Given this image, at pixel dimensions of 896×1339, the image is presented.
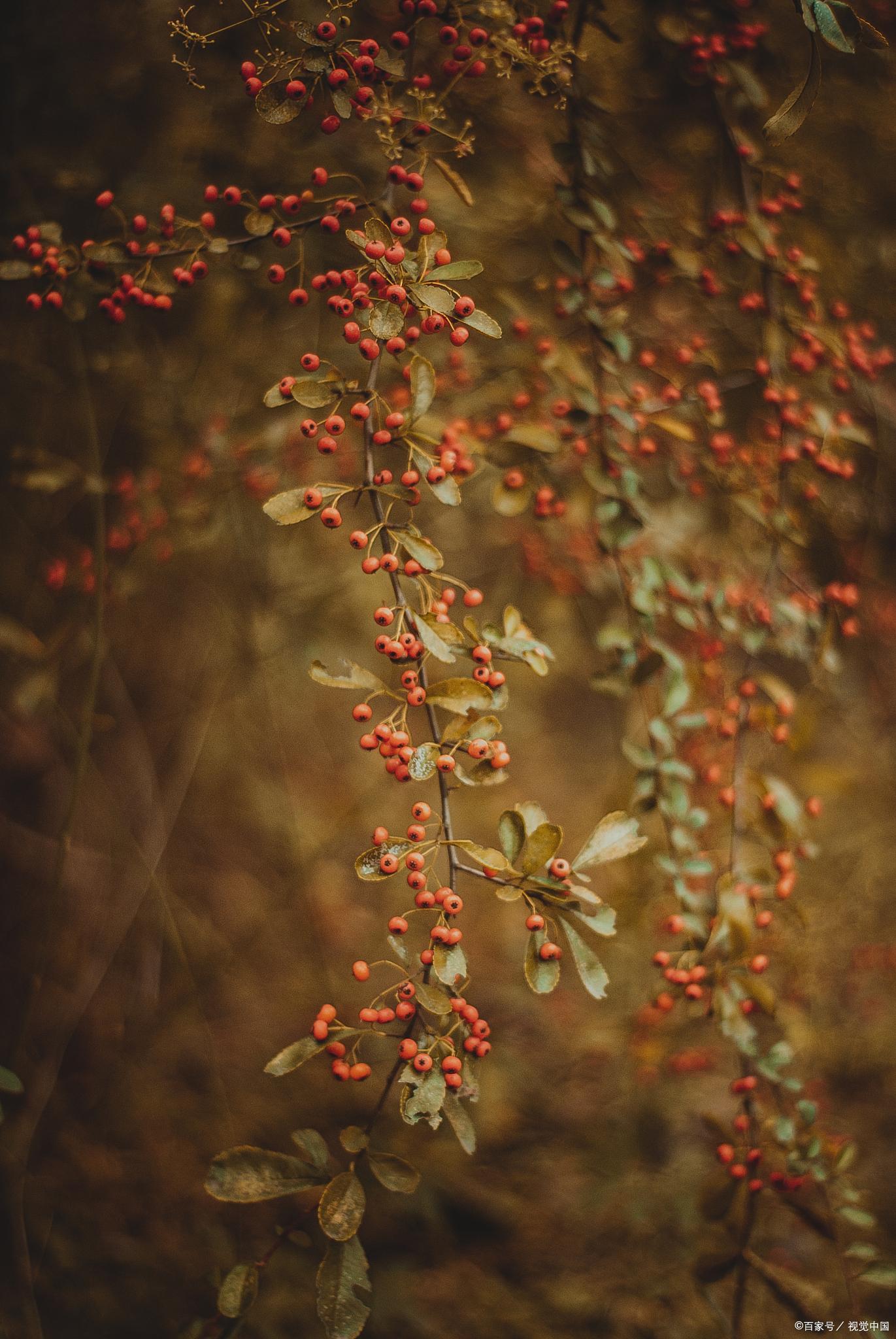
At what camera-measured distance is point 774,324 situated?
0.93m

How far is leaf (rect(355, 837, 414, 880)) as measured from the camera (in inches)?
22.0

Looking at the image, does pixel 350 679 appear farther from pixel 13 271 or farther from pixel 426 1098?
pixel 13 271

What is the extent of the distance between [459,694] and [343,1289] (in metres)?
0.44

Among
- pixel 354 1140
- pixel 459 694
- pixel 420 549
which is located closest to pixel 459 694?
pixel 459 694

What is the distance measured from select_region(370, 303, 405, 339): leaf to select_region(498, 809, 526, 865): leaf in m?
0.36

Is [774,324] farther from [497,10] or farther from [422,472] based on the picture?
[422,472]

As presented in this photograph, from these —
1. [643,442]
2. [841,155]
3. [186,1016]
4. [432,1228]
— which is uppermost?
[841,155]

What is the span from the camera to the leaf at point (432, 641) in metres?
0.55

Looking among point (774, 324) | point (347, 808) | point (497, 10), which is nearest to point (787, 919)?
point (774, 324)

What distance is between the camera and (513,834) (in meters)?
0.61

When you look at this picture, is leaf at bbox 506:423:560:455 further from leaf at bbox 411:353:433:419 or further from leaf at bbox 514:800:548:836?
leaf at bbox 514:800:548:836

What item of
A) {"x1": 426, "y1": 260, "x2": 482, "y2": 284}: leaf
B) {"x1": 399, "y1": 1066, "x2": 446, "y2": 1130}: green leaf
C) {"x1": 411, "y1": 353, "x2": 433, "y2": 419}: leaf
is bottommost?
{"x1": 399, "y1": 1066, "x2": 446, "y2": 1130}: green leaf

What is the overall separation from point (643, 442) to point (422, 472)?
0.45 meters

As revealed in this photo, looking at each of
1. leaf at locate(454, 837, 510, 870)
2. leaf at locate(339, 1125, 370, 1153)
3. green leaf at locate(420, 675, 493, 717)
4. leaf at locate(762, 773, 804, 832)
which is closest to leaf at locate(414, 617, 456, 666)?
green leaf at locate(420, 675, 493, 717)
